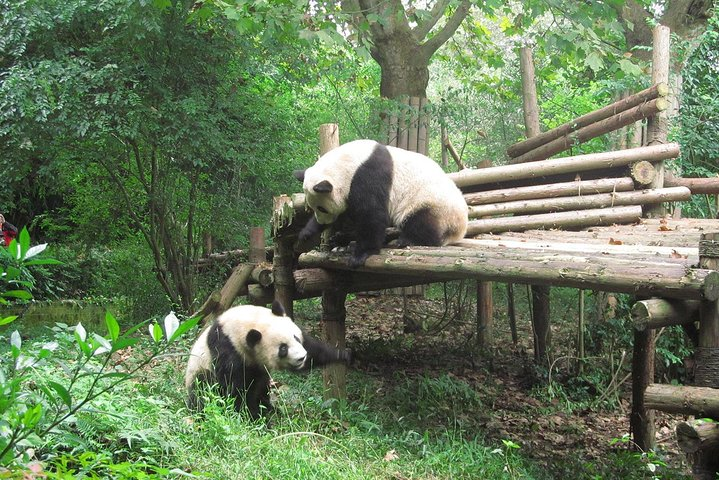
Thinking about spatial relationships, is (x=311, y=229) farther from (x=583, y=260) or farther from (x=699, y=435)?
(x=699, y=435)

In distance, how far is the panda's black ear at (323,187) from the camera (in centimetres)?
530

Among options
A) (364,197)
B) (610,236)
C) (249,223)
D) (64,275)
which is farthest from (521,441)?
(64,275)

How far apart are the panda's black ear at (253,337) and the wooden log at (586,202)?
10.6 feet

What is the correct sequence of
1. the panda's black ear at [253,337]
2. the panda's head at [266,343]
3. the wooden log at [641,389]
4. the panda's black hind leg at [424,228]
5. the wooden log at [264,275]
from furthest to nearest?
the wooden log at [264,275]
the wooden log at [641,389]
the panda's black hind leg at [424,228]
the panda's head at [266,343]
the panda's black ear at [253,337]

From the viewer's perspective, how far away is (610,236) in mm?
5820

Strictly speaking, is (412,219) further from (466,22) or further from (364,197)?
(466,22)

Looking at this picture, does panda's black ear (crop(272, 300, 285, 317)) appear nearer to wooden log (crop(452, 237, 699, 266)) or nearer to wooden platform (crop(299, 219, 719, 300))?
wooden platform (crop(299, 219, 719, 300))

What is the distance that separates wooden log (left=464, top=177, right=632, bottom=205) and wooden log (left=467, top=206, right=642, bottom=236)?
0.29 meters

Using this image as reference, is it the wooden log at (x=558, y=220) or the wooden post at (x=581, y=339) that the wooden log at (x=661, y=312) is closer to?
the wooden log at (x=558, y=220)

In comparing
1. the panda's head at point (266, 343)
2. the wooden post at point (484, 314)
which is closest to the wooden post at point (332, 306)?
the panda's head at point (266, 343)

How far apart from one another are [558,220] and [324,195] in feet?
8.48

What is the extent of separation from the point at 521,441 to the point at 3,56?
7.03m

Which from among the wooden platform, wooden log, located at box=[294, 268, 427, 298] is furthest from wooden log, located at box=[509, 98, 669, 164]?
wooden log, located at box=[294, 268, 427, 298]

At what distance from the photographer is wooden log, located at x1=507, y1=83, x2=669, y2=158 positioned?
7.07 m
